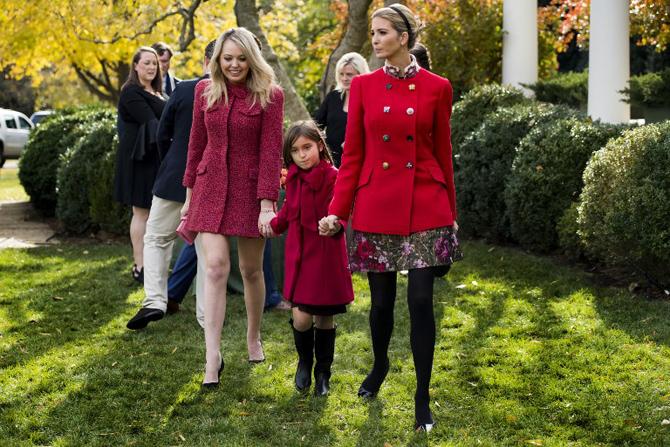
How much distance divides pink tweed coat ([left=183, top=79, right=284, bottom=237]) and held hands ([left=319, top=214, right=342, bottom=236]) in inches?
28.9

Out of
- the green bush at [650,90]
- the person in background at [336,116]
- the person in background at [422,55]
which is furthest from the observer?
the green bush at [650,90]

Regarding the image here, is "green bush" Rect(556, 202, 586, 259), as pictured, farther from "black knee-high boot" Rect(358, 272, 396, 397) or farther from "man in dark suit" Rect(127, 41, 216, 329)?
"black knee-high boot" Rect(358, 272, 396, 397)

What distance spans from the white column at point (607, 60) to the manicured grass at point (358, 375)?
2429 mm

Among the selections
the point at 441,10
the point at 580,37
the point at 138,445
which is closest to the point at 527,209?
the point at 138,445

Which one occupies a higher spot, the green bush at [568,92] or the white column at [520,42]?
the white column at [520,42]

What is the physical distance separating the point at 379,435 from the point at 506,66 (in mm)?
9296

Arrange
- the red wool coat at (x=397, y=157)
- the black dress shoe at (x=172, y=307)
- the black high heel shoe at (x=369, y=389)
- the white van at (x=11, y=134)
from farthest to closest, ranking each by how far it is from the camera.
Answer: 1. the white van at (x=11, y=134)
2. the black dress shoe at (x=172, y=307)
3. the black high heel shoe at (x=369, y=389)
4. the red wool coat at (x=397, y=157)

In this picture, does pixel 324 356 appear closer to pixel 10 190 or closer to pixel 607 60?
pixel 607 60

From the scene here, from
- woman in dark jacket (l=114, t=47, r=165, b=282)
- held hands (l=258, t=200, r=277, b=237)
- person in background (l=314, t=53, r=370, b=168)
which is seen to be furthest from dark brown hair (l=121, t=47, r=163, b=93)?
held hands (l=258, t=200, r=277, b=237)

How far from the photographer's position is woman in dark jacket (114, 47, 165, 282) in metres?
8.16

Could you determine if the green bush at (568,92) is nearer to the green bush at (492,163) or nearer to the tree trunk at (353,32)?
the tree trunk at (353,32)

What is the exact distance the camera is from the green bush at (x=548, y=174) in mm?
8883

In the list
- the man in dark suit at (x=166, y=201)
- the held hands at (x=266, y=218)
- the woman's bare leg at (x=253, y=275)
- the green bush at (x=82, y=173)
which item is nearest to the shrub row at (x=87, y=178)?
the green bush at (x=82, y=173)

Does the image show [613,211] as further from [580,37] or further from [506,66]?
[580,37]
